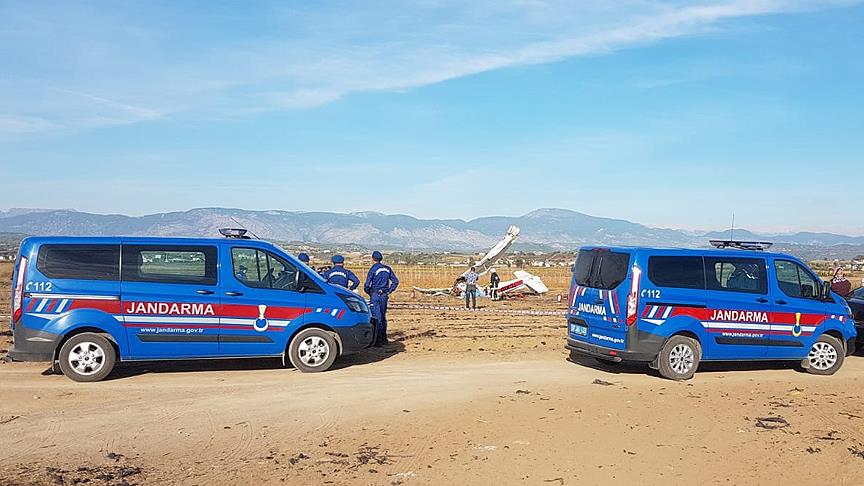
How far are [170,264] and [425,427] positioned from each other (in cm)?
493

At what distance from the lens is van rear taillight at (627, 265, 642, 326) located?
35.9 ft

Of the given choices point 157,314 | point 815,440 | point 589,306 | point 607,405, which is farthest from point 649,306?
point 157,314

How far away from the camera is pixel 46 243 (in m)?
10.5

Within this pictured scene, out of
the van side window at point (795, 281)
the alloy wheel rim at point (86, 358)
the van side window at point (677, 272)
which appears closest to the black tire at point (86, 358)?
the alloy wheel rim at point (86, 358)

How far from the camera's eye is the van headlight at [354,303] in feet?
38.7

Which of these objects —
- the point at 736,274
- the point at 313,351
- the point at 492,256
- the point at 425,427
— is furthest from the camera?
the point at 492,256

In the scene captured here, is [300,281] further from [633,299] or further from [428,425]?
[633,299]

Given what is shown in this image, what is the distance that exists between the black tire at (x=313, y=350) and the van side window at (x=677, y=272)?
488 centimetres

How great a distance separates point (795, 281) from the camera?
12148 mm

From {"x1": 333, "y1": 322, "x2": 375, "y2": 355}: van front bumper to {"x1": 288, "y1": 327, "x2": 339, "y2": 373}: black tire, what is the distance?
131 mm

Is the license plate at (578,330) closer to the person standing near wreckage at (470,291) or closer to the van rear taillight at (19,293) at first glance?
the van rear taillight at (19,293)

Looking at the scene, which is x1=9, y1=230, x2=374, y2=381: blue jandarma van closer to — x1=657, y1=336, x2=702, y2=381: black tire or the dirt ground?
the dirt ground

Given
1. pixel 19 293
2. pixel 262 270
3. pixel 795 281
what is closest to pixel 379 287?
pixel 262 270

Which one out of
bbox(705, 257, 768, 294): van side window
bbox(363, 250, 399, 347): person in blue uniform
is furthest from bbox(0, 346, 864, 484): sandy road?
bbox(363, 250, 399, 347): person in blue uniform
